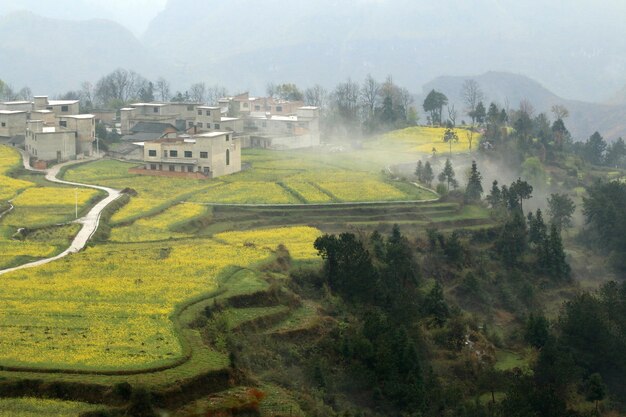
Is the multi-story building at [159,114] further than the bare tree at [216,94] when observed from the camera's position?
No

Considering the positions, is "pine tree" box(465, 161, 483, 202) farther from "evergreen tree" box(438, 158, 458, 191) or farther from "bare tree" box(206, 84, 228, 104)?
"bare tree" box(206, 84, 228, 104)

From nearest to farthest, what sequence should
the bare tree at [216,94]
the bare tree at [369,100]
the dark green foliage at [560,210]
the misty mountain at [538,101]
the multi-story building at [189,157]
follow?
1. the dark green foliage at [560,210]
2. the multi-story building at [189,157]
3. the bare tree at [369,100]
4. the bare tree at [216,94]
5. the misty mountain at [538,101]

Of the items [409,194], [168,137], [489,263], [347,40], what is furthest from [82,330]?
[347,40]

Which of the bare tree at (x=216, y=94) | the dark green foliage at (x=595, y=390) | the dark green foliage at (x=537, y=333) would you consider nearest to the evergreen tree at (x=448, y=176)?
the dark green foliage at (x=537, y=333)

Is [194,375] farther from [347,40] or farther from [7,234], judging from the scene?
[347,40]

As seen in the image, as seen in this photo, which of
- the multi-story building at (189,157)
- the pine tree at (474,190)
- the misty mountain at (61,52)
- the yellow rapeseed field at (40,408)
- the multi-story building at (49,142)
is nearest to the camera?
the yellow rapeseed field at (40,408)

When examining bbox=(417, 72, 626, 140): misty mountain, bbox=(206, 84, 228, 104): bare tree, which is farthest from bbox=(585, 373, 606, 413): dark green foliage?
bbox=(417, 72, 626, 140): misty mountain

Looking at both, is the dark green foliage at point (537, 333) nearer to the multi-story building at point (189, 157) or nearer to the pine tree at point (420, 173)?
the pine tree at point (420, 173)
